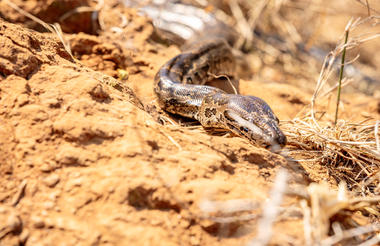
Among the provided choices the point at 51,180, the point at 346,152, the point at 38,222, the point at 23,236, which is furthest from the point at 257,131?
the point at 23,236

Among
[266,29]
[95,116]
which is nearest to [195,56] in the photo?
[95,116]

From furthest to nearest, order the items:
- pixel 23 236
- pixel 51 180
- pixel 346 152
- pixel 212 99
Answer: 1. pixel 212 99
2. pixel 346 152
3. pixel 51 180
4. pixel 23 236

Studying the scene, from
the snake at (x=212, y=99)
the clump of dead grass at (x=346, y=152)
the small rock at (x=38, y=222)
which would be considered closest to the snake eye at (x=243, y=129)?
the snake at (x=212, y=99)

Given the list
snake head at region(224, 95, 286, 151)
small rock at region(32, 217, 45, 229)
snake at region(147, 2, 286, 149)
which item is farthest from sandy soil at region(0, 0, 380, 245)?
snake at region(147, 2, 286, 149)

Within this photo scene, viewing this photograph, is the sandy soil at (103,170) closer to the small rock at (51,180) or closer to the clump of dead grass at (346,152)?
the small rock at (51,180)

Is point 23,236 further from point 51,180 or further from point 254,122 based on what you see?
point 254,122
